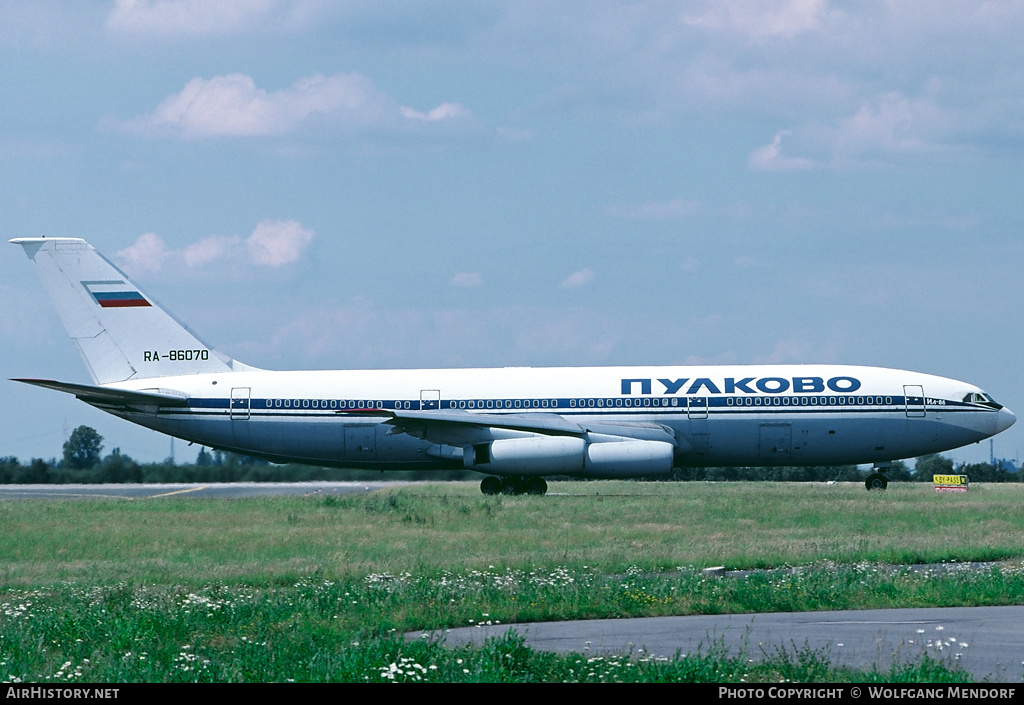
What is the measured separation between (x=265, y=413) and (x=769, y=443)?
1646cm

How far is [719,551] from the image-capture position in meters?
21.2

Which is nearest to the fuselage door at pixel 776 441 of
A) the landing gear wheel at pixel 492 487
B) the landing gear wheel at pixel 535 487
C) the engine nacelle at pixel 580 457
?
the engine nacelle at pixel 580 457

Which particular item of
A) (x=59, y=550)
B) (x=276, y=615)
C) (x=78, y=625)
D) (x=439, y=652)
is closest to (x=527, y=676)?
(x=439, y=652)

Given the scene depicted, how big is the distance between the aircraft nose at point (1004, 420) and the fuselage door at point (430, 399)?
18460 mm

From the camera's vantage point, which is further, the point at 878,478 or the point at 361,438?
the point at 878,478

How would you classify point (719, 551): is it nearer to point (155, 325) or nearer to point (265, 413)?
point (265, 413)

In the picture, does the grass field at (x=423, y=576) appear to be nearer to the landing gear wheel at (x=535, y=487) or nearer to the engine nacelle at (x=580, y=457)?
the engine nacelle at (x=580, y=457)

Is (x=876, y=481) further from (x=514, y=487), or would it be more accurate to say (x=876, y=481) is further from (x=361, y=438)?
(x=361, y=438)

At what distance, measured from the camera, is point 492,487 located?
39.1m

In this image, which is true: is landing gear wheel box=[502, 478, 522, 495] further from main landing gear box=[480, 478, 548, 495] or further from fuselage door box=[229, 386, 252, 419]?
fuselage door box=[229, 386, 252, 419]

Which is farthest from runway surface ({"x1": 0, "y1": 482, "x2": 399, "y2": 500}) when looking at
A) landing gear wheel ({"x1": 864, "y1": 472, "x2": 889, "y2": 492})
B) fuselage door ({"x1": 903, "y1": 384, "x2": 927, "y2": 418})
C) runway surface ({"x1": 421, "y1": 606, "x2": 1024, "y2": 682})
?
runway surface ({"x1": 421, "y1": 606, "x2": 1024, "y2": 682})

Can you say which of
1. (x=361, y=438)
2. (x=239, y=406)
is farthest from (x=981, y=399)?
(x=239, y=406)

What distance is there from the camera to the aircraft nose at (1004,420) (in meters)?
38.8

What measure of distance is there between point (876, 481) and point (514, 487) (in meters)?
Result: 12.4
